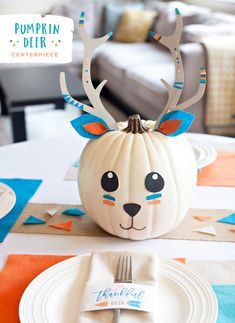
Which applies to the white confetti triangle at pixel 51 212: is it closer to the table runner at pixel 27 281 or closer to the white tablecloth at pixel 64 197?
the white tablecloth at pixel 64 197

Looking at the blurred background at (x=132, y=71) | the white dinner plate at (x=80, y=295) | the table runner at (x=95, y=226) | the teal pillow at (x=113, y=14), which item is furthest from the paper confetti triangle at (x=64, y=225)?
the teal pillow at (x=113, y=14)

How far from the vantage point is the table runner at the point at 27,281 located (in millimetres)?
708

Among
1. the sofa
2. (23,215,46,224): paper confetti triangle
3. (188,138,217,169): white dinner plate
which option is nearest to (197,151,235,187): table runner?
(188,138,217,169): white dinner plate

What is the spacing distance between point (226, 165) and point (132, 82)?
246 cm

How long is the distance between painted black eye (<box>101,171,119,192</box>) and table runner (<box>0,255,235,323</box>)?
0.15 m

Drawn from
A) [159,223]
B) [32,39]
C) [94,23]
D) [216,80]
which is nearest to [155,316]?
[159,223]

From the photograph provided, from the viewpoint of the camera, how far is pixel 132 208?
2.80ft

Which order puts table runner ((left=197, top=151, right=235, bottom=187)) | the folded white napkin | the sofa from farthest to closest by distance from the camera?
the sofa, table runner ((left=197, top=151, right=235, bottom=187)), the folded white napkin

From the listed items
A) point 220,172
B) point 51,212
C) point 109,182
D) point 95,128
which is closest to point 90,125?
point 95,128

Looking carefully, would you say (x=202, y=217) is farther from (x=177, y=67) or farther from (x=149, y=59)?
(x=149, y=59)

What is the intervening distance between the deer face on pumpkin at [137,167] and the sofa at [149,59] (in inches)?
70.5

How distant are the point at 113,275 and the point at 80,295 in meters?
0.06

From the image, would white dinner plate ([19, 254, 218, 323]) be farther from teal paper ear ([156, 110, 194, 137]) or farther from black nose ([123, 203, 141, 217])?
teal paper ear ([156, 110, 194, 137])

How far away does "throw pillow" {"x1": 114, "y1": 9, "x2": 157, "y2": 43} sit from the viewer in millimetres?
4613
